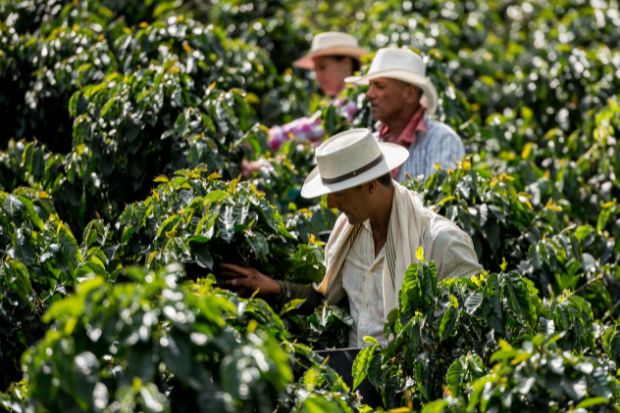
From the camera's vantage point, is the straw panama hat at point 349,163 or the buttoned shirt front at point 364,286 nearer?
the straw panama hat at point 349,163

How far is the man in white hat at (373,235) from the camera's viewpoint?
496cm

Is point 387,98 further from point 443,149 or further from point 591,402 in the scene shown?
point 591,402

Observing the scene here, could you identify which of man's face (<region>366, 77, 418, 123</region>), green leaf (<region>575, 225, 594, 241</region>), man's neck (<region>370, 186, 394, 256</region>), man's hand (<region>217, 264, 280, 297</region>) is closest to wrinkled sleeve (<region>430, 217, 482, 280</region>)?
man's neck (<region>370, 186, 394, 256</region>)

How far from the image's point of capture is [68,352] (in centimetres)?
324

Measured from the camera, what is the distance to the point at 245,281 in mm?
4984

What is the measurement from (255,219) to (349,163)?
19.0 inches

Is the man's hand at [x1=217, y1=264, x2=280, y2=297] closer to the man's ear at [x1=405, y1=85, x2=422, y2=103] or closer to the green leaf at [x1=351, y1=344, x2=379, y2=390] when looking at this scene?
the green leaf at [x1=351, y1=344, x2=379, y2=390]

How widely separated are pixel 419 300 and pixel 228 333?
1179mm

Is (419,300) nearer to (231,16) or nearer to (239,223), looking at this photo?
(239,223)

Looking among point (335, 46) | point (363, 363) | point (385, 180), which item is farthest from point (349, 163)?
point (335, 46)

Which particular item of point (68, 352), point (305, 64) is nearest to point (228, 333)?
point (68, 352)

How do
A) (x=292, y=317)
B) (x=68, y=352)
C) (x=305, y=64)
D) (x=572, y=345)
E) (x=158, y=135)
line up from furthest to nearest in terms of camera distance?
(x=305, y=64) < (x=158, y=135) < (x=292, y=317) < (x=572, y=345) < (x=68, y=352)

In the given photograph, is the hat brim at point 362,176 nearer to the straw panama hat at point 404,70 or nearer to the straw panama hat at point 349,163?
the straw panama hat at point 349,163

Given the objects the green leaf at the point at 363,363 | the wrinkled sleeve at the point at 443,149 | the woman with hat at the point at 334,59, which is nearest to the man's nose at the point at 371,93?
the wrinkled sleeve at the point at 443,149
